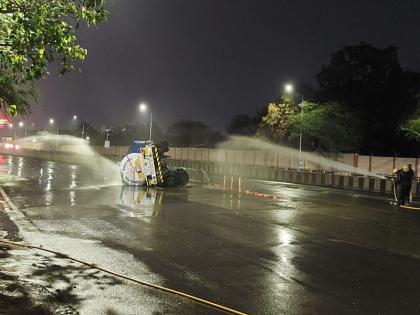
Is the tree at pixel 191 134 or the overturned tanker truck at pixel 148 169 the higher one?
the tree at pixel 191 134

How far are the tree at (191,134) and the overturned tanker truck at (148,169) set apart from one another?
68456 mm

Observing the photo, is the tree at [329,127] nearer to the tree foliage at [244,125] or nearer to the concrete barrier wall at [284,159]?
the concrete barrier wall at [284,159]

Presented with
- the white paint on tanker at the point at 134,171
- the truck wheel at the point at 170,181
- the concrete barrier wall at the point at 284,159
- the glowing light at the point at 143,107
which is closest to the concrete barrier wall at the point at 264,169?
the concrete barrier wall at the point at 284,159

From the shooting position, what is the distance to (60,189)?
22000mm

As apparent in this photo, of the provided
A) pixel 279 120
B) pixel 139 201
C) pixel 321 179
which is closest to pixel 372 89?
pixel 279 120

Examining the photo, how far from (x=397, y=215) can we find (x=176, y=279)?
11198 millimetres

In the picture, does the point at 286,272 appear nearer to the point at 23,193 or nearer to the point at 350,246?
the point at 350,246

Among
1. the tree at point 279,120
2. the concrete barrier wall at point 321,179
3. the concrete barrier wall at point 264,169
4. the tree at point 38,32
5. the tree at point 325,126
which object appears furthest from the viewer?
the tree at point 279,120

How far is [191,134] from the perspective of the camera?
110500 mm

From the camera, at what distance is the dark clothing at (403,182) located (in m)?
19.5

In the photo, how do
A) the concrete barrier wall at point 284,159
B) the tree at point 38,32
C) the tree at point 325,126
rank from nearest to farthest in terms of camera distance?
the tree at point 38,32 < the concrete barrier wall at point 284,159 < the tree at point 325,126

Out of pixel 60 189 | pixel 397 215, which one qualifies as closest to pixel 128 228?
pixel 397 215

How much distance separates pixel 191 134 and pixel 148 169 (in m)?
87.2

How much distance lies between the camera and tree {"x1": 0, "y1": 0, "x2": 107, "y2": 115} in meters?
5.61
